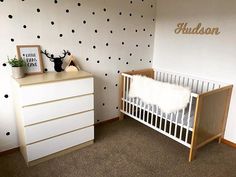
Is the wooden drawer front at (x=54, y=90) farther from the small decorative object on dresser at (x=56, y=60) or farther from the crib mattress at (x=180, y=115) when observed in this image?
the crib mattress at (x=180, y=115)

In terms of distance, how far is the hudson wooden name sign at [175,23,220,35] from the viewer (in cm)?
255

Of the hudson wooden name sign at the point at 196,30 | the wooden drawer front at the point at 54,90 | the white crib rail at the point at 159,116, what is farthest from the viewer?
the hudson wooden name sign at the point at 196,30

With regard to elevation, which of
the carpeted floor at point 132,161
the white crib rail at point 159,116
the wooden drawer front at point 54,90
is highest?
the wooden drawer front at point 54,90

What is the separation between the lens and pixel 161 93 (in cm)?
238

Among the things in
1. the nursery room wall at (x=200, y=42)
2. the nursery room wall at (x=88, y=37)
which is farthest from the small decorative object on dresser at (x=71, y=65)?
the nursery room wall at (x=200, y=42)

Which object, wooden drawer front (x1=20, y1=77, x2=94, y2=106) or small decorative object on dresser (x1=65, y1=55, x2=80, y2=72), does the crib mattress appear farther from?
small decorative object on dresser (x1=65, y1=55, x2=80, y2=72)

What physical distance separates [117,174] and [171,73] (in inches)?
68.3

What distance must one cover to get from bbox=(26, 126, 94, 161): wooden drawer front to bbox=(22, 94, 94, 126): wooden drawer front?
0.26m

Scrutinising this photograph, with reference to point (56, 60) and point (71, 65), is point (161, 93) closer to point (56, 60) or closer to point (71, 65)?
point (71, 65)

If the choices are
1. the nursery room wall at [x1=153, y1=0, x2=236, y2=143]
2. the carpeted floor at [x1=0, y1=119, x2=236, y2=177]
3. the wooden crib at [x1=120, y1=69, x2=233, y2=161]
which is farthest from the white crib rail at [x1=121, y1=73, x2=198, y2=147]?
the nursery room wall at [x1=153, y1=0, x2=236, y2=143]

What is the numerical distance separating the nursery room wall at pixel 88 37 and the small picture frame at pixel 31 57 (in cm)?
5

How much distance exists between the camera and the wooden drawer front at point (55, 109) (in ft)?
6.56

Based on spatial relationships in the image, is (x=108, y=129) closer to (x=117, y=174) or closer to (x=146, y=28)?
(x=117, y=174)

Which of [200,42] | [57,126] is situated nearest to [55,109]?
[57,126]
